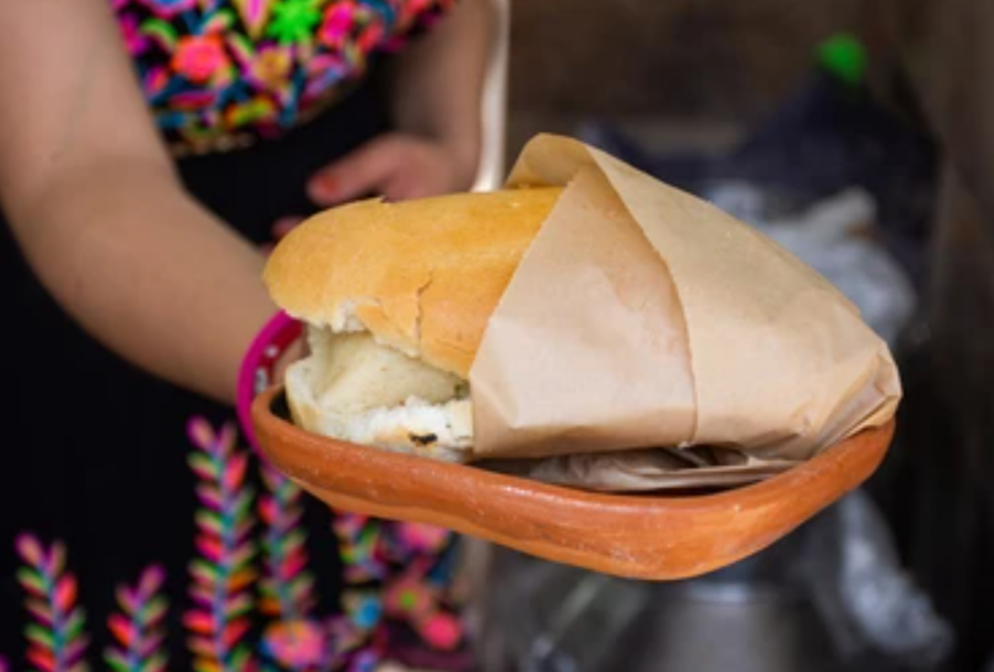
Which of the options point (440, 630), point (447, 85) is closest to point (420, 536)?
point (440, 630)

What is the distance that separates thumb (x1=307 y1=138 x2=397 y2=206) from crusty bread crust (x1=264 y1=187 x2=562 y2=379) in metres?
0.50

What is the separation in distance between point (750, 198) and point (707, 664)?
0.72 m

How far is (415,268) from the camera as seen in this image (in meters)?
0.77

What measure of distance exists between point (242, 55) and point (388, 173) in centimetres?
27

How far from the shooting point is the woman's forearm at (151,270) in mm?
917

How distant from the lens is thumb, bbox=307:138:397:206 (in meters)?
1.33

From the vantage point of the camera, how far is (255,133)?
1.25 meters

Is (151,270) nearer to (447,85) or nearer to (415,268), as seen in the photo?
(415,268)

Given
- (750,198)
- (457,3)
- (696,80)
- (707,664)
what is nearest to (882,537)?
(707,664)

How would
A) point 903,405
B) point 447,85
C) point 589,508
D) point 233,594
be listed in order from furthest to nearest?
point 903,405, point 447,85, point 233,594, point 589,508

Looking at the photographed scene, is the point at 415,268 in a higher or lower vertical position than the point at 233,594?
higher

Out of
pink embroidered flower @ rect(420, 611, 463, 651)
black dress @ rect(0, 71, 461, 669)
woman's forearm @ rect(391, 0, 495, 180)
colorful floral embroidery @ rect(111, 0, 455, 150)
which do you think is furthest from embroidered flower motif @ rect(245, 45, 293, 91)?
pink embroidered flower @ rect(420, 611, 463, 651)

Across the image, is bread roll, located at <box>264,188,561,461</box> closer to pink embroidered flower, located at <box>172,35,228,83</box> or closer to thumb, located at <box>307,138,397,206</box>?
pink embroidered flower, located at <box>172,35,228,83</box>

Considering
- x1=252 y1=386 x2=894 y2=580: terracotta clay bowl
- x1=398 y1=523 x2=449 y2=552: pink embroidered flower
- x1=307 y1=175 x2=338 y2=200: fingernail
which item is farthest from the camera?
x1=398 y1=523 x2=449 y2=552: pink embroidered flower
